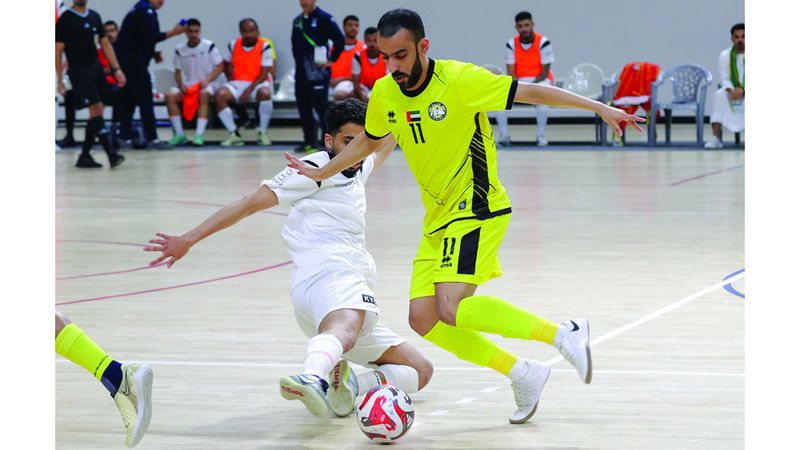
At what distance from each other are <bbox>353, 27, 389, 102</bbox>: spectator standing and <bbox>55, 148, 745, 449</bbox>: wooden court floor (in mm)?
5276

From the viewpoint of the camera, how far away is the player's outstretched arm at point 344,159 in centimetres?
503

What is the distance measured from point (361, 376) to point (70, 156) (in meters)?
13.8

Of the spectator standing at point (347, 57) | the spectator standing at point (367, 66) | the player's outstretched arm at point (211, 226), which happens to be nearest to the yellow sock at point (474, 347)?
the player's outstretched arm at point (211, 226)

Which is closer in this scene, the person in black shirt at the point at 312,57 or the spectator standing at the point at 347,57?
the person in black shirt at the point at 312,57

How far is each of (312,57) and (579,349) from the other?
531 inches

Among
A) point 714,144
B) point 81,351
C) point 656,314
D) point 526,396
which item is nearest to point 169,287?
→ point 656,314

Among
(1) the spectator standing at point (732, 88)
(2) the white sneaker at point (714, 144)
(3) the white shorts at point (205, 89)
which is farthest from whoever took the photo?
(3) the white shorts at point (205, 89)

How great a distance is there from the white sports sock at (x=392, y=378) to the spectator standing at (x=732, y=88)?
43.4 feet

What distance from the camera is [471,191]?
5.00m

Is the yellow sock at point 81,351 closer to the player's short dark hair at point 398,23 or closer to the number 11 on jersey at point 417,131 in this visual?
the number 11 on jersey at point 417,131

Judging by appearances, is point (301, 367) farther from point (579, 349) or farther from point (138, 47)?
point (138, 47)

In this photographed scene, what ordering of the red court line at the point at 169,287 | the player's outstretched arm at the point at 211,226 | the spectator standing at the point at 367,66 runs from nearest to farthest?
the player's outstretched arm at the point at 211,226
the red court line at the point at 169,287
the spectator standing at the point at 367,66

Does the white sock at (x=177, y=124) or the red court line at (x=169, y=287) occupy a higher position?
the white sock at (x=177, y=124)
